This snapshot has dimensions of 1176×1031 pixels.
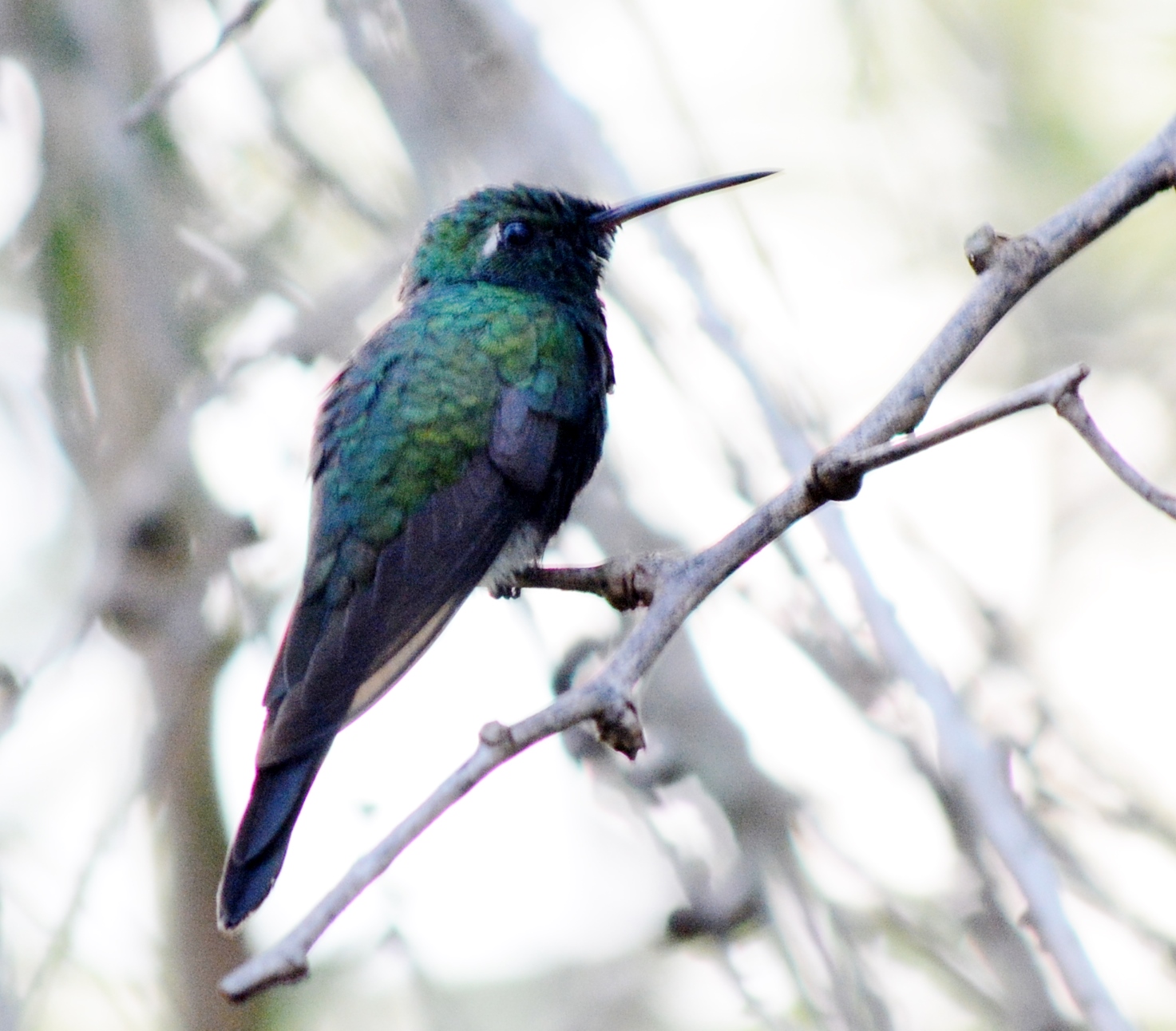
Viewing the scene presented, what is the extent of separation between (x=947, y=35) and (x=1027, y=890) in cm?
323

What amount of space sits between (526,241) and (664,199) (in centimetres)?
51

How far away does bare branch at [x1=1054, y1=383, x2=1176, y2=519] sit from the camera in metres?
1.62

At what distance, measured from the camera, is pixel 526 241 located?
3707 millimetres

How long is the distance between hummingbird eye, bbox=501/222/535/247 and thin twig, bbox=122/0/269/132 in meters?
0.91

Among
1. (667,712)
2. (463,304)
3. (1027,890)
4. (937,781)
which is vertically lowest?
(1027,890)

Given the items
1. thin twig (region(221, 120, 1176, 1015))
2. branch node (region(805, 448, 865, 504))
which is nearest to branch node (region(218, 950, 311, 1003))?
thin twig (region(221, 120, 1176, 1015))

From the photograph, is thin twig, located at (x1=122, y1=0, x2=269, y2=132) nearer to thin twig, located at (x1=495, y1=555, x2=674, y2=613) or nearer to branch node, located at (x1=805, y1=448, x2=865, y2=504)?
thin twig, located at (x1=495, y1=555, x2=674, y2=613)

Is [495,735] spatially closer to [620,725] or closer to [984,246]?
[620,725]

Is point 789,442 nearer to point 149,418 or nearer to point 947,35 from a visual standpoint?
point 149,418

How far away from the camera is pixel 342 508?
3.03 m

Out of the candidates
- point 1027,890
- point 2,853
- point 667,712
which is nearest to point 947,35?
point 667,712

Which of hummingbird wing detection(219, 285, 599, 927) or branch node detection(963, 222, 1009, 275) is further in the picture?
hummingbird wing detection(219, 285, 599, 927)

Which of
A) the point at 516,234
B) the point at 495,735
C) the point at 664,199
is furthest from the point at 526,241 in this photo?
the point at 495,735

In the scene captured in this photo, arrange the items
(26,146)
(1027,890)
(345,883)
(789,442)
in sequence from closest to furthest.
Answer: (345,883) < (1027,890) < (789,442) < (26,146)
